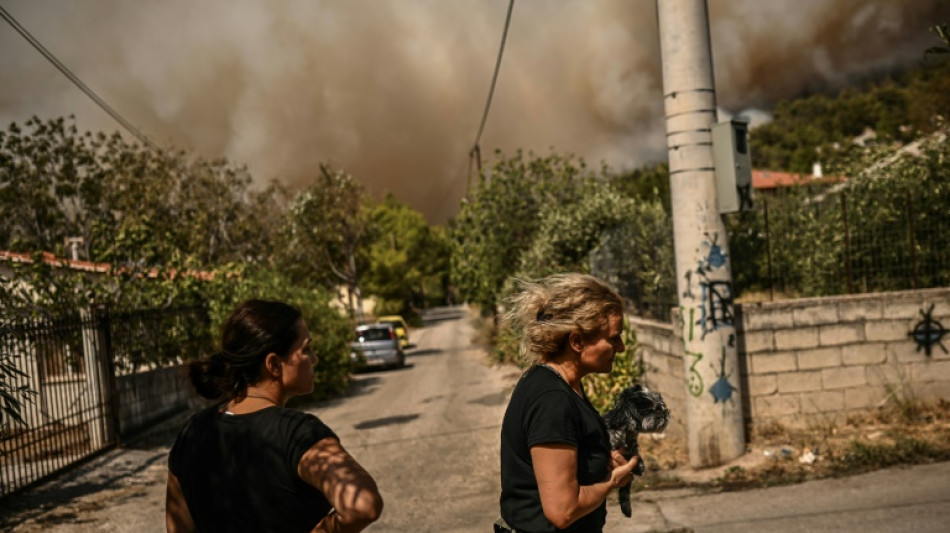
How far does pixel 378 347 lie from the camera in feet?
84.1

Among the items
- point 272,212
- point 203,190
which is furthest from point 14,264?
point 272,212

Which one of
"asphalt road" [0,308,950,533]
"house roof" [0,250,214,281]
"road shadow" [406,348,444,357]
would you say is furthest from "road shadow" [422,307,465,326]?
"asphalt road" [0,308,950,533]

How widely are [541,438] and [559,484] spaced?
143 mm

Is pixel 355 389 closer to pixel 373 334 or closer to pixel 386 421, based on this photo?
pixel 373 334

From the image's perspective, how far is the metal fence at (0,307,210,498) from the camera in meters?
9.51

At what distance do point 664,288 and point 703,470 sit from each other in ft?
9.70

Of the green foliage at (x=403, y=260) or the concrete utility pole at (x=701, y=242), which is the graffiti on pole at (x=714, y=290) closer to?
the concrete utility pole at (x=701, y=242)

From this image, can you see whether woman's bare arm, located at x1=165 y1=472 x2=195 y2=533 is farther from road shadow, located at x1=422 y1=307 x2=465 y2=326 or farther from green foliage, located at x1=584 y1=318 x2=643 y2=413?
road shadow, located at x1=422 y1=307 x2=465 y2=326

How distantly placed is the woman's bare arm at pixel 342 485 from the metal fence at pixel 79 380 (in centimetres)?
743

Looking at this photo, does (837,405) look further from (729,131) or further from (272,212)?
(272,212)

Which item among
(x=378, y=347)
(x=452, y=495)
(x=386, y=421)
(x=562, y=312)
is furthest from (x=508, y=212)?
(x=562, y=312)

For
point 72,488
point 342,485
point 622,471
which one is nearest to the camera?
point 342,485

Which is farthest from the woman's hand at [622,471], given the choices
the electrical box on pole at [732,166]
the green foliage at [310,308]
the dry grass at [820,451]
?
the green foliage at [310,308]

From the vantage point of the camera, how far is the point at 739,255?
12.1m
